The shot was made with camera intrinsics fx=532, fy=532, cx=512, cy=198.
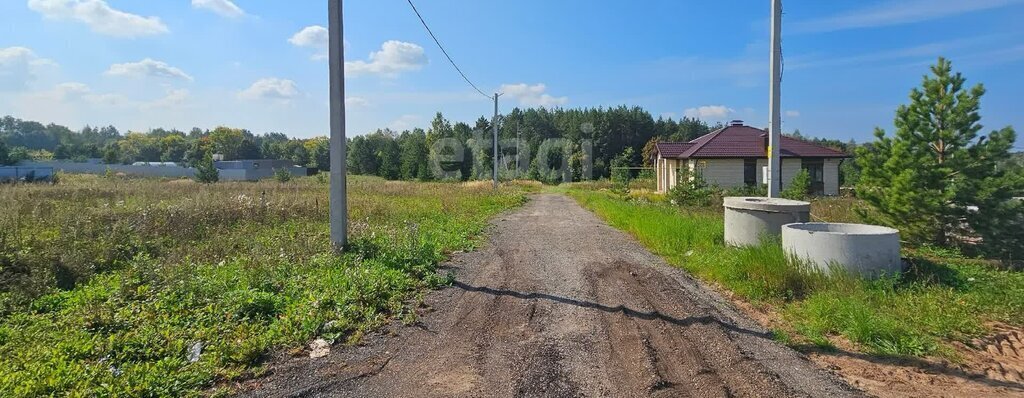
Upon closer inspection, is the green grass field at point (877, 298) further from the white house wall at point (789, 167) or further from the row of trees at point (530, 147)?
the row of trees at point (530, 147)

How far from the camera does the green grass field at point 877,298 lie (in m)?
4.56

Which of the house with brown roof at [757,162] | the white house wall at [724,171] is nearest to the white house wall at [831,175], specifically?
the house with brown roof at [757,162]

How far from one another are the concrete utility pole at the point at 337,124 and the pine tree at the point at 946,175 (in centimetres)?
919

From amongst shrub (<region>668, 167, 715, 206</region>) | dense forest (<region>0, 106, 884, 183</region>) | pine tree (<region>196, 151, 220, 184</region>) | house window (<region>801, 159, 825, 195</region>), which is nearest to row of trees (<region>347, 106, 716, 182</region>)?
dense forest (<region>0, 106, 884, 183</region>)

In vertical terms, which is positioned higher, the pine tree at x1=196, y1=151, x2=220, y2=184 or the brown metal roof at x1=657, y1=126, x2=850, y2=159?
the brown metal roof at x1=657, y1=126, x2=850, y2=159

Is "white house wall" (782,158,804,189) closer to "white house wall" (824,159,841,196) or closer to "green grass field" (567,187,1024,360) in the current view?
"white house wall" (824,159,841,196)

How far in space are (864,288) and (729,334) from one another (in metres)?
2.06

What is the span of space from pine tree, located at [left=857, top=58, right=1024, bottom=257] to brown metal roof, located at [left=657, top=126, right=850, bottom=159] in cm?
1856

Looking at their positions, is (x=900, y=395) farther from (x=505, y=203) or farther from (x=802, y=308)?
(x=505, y=203)

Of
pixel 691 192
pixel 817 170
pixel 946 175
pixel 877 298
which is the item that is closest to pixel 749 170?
pixel 817 170

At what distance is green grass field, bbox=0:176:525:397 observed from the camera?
3.84 metres

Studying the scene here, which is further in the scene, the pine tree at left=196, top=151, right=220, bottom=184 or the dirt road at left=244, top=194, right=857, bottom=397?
the pine tree at left=196, top=151, right=220, bottom=184

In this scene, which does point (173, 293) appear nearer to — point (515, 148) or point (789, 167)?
point (789, 167)

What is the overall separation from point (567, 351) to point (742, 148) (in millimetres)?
27056
